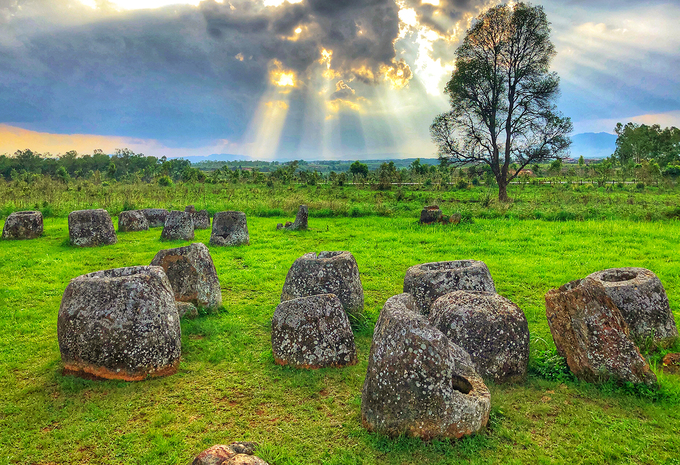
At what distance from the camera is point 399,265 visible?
1212cm

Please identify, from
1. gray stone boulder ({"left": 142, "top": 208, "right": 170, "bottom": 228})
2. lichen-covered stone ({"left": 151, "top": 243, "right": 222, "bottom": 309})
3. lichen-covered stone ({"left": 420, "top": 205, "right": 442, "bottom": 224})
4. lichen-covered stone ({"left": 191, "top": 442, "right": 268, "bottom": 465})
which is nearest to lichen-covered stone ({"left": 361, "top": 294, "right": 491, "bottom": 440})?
lichen-covered stone ({"left": 191, "top": 442, "right": 268, "bottom": 465})

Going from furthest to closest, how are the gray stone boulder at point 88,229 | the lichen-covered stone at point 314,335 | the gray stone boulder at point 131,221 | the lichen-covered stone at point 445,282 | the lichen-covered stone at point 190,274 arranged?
the gray stone boulder at point 131,221, the gray stone boulder at point 88,229, the lichen-covered stone at point 190,274, the lichen-covered stone at point 445,282, the lichen-covered stone at point 314,335

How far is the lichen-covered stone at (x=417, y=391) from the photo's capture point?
4277mm

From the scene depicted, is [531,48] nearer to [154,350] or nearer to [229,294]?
[229,294]

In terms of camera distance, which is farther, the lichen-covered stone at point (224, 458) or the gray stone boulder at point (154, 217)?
the gray stone boulder at point (154, 217)

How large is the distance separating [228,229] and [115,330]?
32.1 feet

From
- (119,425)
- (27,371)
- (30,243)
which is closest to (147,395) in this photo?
(119,425)

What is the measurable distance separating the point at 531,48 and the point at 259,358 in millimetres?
31736

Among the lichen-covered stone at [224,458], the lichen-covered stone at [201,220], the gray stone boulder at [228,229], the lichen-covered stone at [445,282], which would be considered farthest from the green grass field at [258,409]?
the lichen-covered stone at [201,220]

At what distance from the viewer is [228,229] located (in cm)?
1516

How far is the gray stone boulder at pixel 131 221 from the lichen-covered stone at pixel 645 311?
17.7 metres

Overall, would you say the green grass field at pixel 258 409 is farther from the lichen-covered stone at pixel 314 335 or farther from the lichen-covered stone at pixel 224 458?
the lichen-covered stone at pixel 224 458

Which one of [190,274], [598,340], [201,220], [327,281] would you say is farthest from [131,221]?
[598,340]

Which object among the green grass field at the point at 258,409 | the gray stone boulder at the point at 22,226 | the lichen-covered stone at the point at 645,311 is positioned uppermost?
the gray stone boulder at the point at 22,226
